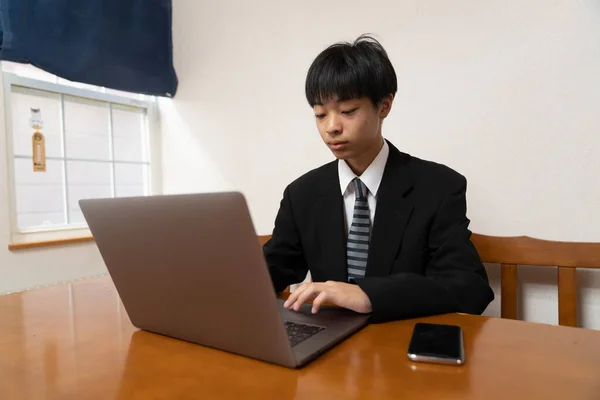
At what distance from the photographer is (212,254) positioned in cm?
51

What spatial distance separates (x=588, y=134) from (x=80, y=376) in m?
1.32

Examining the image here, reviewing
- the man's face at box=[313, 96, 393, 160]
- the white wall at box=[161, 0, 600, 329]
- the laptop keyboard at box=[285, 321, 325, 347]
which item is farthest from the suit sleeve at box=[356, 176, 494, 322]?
the white wall at box=[161, 0, 600, 329]

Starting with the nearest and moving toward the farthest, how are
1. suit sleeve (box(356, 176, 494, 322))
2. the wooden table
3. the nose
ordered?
the wooden table, suit sleeve (box(356, 176, 494, 322)), the nose

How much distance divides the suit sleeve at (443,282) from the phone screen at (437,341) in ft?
0.22

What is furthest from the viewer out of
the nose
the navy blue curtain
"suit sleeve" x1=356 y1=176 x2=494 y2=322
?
the navy blue curtain

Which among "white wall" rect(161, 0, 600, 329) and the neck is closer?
the neck

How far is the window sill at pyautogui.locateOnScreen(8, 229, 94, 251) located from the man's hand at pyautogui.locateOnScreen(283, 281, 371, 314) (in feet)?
4.08

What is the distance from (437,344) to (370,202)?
0.53 meters

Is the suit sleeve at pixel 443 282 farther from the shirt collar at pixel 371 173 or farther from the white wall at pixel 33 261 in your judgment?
the white wall at pixel 33 261

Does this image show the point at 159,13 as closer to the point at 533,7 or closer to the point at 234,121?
the point at 234,121

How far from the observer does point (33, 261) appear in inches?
62.1

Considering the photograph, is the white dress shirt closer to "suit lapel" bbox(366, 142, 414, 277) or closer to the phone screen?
"suit lapel" bbox(366, 142, 414, 277)

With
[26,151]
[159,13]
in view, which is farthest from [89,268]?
[159,13]

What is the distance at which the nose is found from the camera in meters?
0.97
